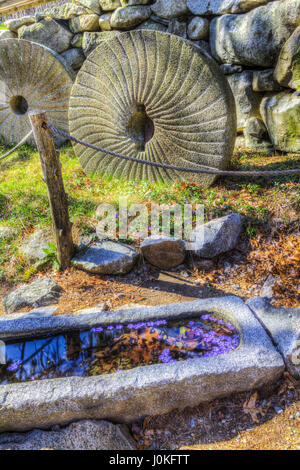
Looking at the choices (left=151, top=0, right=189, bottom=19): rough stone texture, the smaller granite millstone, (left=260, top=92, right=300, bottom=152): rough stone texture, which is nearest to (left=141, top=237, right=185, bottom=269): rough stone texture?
the smaller granite millstone

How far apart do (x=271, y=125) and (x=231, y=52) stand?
1162mm

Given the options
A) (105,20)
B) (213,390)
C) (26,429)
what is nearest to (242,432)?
(213,390)

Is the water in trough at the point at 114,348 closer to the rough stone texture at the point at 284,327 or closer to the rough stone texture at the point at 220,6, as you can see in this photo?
the rough stone texture at the point at 284,327

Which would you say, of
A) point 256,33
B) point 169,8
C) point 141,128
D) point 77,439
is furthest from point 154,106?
point 77,439

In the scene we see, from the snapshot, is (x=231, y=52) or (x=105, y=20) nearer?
(x=231, y=52)

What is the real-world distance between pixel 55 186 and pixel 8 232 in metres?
1.18

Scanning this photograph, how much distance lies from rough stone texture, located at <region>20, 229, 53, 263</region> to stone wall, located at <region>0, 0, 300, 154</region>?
3.03 meters

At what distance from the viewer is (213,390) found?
Result: 1959 millimetres

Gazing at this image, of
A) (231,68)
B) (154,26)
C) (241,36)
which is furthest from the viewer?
(154,26)

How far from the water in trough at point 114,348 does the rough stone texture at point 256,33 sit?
12.0ft

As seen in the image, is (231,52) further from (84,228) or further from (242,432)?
(242,432)

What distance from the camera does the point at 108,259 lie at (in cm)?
338

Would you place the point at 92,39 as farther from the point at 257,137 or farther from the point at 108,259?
the point at 108,259

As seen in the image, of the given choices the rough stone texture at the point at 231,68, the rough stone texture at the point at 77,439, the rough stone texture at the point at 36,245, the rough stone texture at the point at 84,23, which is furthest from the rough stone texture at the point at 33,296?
the rough stone texture at the point at 84,23
